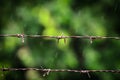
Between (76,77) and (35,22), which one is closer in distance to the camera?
(35,22)

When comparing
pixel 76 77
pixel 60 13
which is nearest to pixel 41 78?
pixel 76 77

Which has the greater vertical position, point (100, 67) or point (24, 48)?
point (24, 48)

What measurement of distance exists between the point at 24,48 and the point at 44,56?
0.57 feet

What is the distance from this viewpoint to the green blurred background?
2479 millimetres

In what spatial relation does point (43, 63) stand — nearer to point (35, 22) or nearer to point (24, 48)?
point (24, 48)

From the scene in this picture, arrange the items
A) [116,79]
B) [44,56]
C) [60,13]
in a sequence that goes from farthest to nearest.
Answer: [116,79]
[44,56]
[60,13]

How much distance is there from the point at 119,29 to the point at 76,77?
1.86 ft

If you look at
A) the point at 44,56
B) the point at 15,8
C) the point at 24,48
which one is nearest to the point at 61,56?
the point at 44,56

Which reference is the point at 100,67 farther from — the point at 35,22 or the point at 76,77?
the point at 35,22

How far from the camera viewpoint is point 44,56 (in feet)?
8.55

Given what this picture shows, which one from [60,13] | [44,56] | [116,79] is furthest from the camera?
[116,79]

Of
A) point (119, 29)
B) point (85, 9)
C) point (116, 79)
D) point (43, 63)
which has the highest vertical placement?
point (85, 9)

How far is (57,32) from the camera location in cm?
247

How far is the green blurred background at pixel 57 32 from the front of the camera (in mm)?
2479
